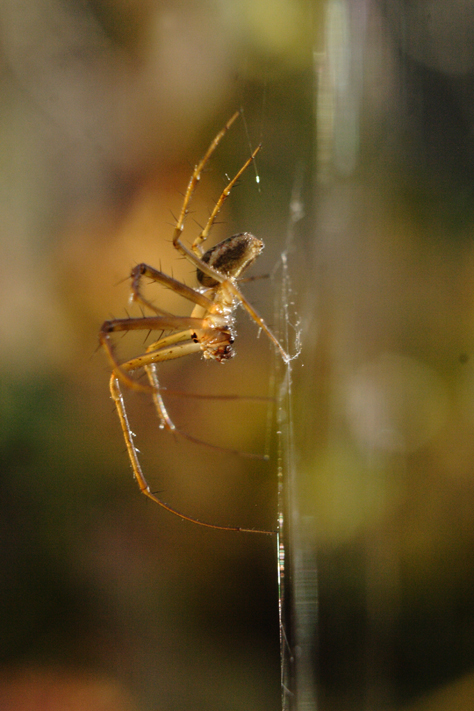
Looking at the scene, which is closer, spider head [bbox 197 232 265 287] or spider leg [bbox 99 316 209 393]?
spider leg [bbox 99 316 209 393]

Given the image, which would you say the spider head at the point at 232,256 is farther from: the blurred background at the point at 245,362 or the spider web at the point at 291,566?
the blurred background at the point at 245,362

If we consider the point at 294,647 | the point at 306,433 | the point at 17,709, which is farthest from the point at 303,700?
the point at 17,709

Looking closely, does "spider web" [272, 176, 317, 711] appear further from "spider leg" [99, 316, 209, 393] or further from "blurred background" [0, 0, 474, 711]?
"spider leg" [99, 316, 209, 393]

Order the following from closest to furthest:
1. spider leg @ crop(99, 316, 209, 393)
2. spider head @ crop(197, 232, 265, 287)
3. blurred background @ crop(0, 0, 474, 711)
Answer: spider leg @ crop(99, 316, 209, 393)
spider head @ crop(197, 232, 265, 287)
blurred background @ crop(0, 0, 474, 711)

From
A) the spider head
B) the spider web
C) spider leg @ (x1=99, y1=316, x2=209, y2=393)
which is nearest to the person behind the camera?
spider leg @ (x1=99, y1=316, x2=209, y2=393)

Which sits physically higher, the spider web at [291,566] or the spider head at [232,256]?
the spider head at [232,256]

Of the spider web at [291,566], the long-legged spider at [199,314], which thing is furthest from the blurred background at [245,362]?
the long-legged spider at [199,314]

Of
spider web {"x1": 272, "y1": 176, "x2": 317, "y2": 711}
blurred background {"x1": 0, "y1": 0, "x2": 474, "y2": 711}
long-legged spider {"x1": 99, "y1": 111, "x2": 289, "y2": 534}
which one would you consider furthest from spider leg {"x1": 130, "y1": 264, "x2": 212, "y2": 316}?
blurred background {"x1": 0, "y1": 0, "x2": 474, "y2": 711}
